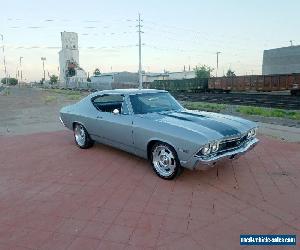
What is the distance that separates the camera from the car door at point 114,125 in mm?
5391

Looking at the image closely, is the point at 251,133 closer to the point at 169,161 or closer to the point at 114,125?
the point at 169,161

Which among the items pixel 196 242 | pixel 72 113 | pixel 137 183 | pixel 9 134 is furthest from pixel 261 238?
pixel 9 134

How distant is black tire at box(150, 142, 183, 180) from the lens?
4641mm

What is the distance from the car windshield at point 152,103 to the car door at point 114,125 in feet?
0.69

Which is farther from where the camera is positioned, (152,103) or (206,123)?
(152,103)

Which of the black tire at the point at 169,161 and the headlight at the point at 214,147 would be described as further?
the black tire at the point at 169,161

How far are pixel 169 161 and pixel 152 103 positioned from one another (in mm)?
1444

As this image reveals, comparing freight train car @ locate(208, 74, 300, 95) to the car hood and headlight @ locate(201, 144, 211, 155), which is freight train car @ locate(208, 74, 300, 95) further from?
headlight @ locate(201, 144, 211, 155)

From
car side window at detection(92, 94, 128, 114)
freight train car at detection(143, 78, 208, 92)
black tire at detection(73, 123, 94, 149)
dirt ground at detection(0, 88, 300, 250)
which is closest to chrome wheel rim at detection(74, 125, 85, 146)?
black tire at detection(73, 123, 94, 149)

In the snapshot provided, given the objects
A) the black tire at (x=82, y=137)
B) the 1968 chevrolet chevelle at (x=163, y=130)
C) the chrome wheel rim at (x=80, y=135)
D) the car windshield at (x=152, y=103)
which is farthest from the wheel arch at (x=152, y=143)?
the chrome wheel rim at (x=80, y=135)

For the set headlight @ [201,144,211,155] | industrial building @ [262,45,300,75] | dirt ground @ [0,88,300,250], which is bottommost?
dirt ground @ [0,88,300,250]

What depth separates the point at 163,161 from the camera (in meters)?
4.91

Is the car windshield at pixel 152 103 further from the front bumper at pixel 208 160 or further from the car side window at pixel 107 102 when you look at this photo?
the front bumper at pixel 208 160

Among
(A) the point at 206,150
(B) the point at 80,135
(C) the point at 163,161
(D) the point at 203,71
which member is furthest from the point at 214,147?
(D) the point at 203,71
